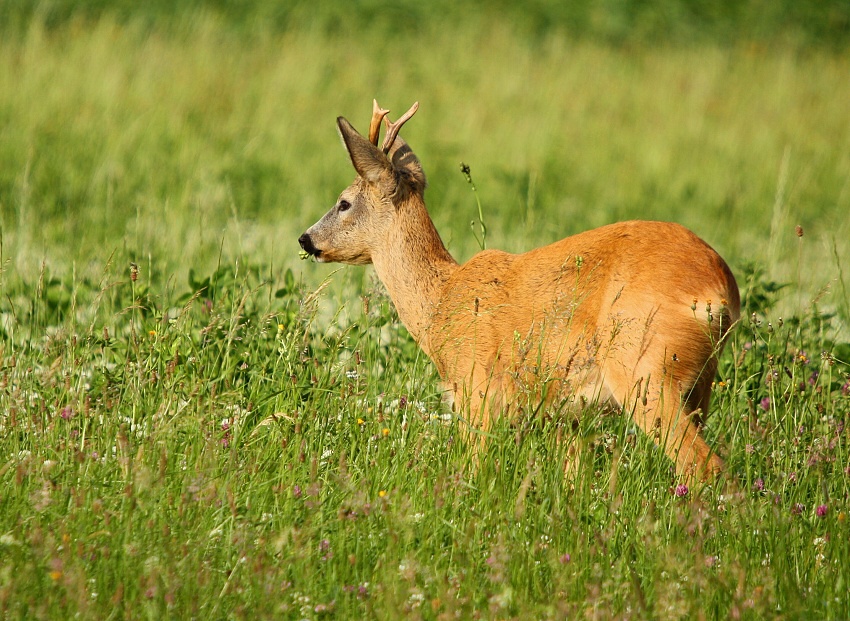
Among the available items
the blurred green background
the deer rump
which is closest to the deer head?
the deer rump

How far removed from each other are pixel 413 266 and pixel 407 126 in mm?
6953

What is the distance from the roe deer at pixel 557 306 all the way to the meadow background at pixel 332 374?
6.8 inches

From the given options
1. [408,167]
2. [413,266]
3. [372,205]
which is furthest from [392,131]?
[413,266]

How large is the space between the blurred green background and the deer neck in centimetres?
143

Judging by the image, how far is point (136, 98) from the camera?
11172 millimetres

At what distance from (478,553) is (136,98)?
29.1 feet

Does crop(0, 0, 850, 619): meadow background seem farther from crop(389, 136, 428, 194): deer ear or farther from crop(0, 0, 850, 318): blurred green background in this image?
crop(389, 136, 428, 194): deer ear

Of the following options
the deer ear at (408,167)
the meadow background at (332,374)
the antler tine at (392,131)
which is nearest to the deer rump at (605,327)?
the meadow background at (332,374)

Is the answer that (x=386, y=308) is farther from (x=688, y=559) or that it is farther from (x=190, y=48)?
(x=190, y=48)

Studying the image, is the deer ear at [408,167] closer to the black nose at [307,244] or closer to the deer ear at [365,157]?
the deer ear at [365,157]

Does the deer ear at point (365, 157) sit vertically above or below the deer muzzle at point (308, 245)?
above

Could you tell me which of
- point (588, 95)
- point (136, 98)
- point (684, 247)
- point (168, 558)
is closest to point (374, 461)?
point (168, 558)

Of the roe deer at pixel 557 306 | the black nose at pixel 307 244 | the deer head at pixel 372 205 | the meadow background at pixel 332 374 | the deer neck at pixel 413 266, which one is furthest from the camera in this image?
the black nose at pixel 307 244

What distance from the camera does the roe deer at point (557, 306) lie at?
419 centimetres
